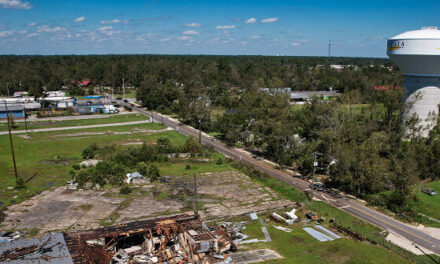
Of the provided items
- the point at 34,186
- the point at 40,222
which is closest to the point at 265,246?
the point at 40,222

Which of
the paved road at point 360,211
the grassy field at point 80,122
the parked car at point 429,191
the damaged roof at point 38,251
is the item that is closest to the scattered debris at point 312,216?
the paved road at point 360,211

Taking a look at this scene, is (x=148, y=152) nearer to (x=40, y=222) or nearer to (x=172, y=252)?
(x=40, y=222)

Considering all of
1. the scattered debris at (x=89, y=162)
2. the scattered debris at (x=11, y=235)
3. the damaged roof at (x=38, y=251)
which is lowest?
the scattered debris at (x=11, y=235)

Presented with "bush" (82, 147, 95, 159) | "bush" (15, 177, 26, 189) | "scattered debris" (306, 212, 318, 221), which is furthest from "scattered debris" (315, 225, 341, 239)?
"bush" (82, 147, 95, 159)

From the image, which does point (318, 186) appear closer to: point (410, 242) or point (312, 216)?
point (312, 216)

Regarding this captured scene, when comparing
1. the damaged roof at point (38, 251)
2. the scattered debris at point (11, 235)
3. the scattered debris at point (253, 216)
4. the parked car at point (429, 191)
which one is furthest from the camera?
the parked car at point (429, 191)

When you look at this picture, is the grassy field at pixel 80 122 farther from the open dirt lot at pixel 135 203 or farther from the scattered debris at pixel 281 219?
the scattered debris at pixel 281 219

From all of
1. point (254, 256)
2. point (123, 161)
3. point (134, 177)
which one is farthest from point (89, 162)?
point (254, 256)
